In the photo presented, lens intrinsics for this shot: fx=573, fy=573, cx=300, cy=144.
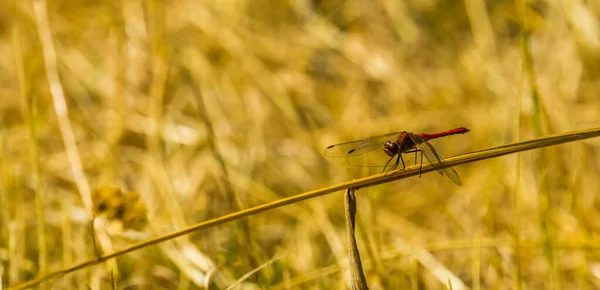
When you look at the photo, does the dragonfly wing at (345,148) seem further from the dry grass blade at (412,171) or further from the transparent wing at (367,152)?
the dry grass blade at (412,171)

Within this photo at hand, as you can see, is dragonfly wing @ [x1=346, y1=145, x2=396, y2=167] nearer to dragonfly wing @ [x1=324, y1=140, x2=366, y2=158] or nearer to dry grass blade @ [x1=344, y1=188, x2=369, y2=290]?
dragonfly wing @ [x1=324, y1=140, x2=366, y2=158]

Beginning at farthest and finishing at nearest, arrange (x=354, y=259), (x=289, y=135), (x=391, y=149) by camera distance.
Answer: (x=289, y=135) → (x=391, y=149) → (x=354, y=259)

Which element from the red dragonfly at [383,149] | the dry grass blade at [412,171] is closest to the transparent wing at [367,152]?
the red dragonfly at [383,149]

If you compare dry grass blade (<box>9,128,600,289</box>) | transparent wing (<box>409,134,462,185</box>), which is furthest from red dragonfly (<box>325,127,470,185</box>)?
dry grass blade (<box>9,128,600,289</box>)

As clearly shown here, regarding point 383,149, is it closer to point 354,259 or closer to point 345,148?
point 345,148

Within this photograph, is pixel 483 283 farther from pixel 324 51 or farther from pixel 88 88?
pixel 88 88

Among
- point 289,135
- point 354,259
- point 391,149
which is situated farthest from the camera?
point 289,135

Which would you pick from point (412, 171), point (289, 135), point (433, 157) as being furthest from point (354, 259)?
point (289, 135)
